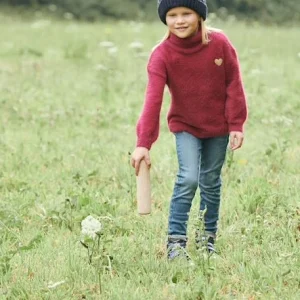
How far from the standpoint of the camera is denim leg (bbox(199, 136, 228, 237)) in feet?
14.7

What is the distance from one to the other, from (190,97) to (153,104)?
22 cm

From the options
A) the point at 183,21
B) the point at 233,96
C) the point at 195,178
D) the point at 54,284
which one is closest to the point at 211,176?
the point at 195,178

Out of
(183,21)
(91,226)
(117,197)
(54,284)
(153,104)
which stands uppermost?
(183,21)

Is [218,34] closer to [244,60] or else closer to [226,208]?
[226,208]

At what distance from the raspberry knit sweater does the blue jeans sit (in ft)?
0.23

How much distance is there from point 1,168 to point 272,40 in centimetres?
1093

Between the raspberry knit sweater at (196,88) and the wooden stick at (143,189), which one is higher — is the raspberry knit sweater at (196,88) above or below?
above

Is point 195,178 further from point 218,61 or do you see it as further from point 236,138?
point 218,61

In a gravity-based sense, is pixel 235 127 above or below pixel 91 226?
above

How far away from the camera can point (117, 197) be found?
18.5 feet

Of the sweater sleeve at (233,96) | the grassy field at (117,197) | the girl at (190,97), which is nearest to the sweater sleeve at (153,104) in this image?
the girl at (190,97)

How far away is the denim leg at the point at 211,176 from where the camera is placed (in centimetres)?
449

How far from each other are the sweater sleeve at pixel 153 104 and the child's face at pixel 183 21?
0.16 meters

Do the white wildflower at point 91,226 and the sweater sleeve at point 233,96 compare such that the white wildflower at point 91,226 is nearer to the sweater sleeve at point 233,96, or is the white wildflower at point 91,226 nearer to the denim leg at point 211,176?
the denim leg at point 211,176
